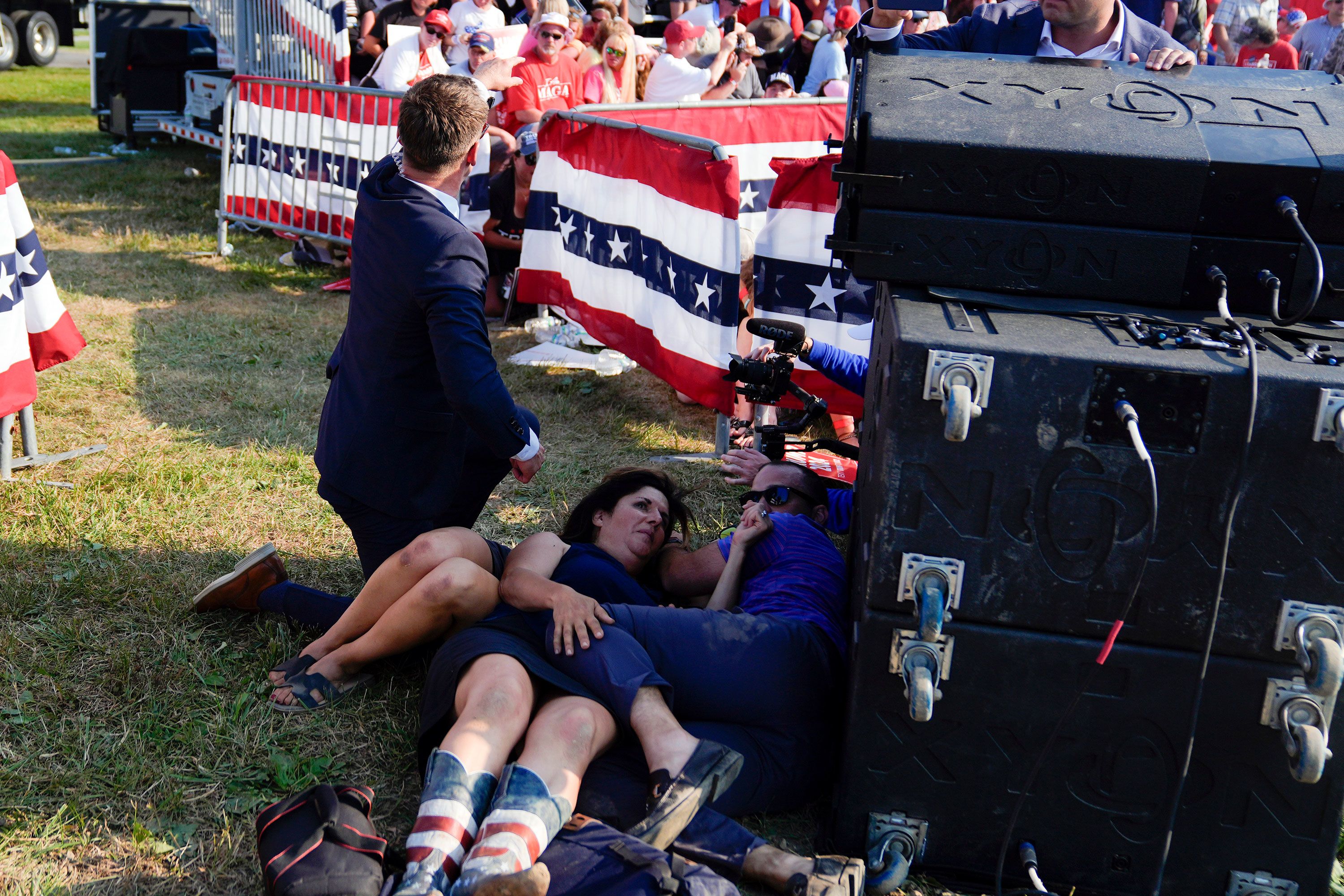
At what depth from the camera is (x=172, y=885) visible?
2719 mm

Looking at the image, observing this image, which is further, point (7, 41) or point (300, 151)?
point (7, 41)

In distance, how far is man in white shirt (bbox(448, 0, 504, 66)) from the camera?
10.2 metres

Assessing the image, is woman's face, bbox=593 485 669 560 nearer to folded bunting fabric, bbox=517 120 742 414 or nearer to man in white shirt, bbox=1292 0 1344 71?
folded bunting fabric, bbox=517 120 742 414

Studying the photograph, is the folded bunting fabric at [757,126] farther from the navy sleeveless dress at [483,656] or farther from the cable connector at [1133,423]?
the cable connector at [1133,423]

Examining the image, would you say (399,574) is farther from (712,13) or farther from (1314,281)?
(712,13)

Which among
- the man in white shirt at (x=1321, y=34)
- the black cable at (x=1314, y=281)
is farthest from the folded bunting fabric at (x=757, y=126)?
the man in white shirt at (x=1321, y=34)

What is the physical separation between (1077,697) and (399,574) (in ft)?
6.38

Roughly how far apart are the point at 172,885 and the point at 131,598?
1570 mm

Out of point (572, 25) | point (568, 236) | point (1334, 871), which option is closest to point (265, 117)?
point (572, 25)

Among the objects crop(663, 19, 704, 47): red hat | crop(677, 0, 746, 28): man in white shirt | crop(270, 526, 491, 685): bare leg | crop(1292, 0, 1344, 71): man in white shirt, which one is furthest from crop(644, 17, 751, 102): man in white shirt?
crop(270, 526, 491, 685): bare leg

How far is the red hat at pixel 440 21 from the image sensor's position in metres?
10.1

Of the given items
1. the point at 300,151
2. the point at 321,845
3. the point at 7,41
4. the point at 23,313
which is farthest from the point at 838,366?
the point at 7,41

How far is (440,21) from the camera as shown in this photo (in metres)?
10.1

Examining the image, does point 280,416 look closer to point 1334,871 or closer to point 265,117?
point 265,117
